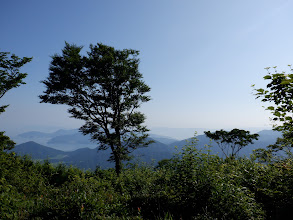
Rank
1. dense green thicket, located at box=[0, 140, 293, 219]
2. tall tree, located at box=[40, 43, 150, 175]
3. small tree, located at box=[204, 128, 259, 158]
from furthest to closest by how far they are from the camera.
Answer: small tree, located at box=[204, 128, 259, 158] < tall tree, located at box=[40, 43, 150, 175] < dense green thicket, located at box=[0, 140, 293, 219]

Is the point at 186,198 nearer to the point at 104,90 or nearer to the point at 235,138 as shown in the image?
the point at 104,90

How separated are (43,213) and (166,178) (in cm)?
436

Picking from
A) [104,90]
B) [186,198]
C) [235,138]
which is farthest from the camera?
[235,138]

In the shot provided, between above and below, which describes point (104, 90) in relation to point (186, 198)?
above

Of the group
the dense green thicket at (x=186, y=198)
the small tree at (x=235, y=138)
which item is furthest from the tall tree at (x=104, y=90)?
the small tree at (x=235, y=138)

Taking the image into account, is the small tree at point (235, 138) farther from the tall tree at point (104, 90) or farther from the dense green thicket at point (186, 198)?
the dense green thicket at point (186, 198)

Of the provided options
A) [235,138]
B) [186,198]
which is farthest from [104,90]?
[235,138]

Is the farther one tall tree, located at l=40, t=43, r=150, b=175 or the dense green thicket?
tall tree, located at l=40, t=43, r=150, b=175

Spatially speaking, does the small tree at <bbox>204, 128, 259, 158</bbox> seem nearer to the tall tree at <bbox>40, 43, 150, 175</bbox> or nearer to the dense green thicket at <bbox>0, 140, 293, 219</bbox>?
the tall tree at <bbox>40, 43, 150, 175</bbox>

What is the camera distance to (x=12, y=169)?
708cm


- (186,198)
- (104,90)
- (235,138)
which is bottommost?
(235,138)

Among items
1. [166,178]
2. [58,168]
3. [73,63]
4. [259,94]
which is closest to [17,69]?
[73,63]

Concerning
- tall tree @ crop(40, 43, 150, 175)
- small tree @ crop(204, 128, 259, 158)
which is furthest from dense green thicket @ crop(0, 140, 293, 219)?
small tree @ crop(204, 128, 259, 158)

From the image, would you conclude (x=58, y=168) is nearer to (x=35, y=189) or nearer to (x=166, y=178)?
(x=35, y=189)
